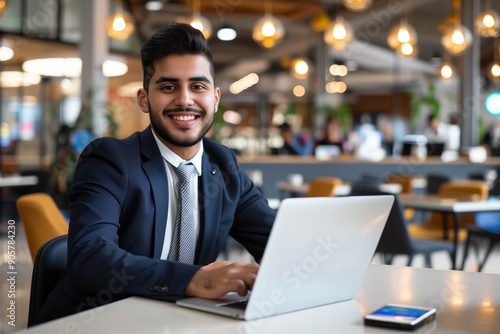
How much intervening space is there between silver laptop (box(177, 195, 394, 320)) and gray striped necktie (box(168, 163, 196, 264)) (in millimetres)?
354

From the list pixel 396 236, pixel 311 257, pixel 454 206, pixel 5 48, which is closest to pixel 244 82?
pixel 5 48

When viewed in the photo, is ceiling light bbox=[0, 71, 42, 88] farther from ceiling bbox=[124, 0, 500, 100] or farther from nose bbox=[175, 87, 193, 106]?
nose bbox=[175, 87, 193, 106]

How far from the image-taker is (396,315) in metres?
1.10

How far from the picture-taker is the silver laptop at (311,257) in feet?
3.49

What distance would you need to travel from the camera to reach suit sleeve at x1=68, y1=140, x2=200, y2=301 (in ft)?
4.06

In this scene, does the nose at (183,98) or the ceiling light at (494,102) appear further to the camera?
the ceiling light at (494,102)

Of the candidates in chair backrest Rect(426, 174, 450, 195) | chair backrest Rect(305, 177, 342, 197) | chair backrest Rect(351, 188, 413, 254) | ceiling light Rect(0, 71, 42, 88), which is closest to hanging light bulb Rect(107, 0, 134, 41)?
chair backrest Rect(305, 177, 342, 197)

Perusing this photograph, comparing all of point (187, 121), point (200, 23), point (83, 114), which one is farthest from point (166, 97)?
point (200, 23)

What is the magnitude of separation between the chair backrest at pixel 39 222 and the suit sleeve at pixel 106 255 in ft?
1.55

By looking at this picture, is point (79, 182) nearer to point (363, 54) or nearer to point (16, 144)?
point (16, 144)

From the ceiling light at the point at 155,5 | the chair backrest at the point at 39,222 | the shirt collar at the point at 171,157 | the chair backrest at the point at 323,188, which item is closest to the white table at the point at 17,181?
the chair backrest at the point at 323,188

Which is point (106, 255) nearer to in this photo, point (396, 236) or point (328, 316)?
point (328, 316)

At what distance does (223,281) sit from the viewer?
3.91 ft

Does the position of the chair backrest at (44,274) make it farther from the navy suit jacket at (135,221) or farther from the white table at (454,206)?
the white table at (454,206)
